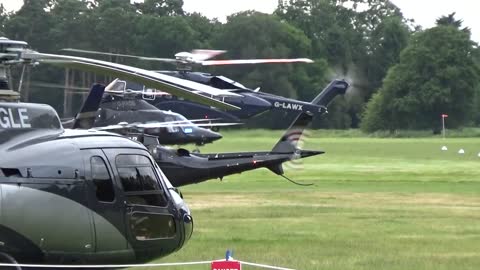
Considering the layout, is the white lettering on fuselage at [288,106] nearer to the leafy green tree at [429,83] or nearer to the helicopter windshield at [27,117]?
the helicopter windshield at [27,117]

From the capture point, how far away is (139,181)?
32.6ft

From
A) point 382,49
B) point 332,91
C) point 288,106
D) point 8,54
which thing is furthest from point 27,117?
point 382,49

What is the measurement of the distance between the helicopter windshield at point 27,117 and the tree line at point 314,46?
19.7 metres

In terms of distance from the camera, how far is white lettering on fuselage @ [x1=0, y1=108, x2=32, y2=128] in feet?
31.6

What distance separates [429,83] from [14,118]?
240ft

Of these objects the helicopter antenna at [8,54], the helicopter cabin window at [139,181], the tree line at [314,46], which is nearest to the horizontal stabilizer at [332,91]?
the tree line at [314,46]

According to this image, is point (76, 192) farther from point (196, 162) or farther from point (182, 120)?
point (182, 120)

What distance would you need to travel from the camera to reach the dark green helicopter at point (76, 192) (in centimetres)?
897

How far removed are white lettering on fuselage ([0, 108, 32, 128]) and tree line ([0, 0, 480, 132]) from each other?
65.1 feet

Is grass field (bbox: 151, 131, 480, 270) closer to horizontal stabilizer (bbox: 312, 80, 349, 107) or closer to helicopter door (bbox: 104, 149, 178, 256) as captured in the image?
horizontal stabilizer (bbox: 312, 80, 349, 107)

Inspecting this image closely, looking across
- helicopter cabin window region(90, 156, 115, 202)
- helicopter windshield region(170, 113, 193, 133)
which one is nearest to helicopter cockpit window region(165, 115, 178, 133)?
helicopter windshield region(170, 113, 193, 133)

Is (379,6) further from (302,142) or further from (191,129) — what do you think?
(302,142)

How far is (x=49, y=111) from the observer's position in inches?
395

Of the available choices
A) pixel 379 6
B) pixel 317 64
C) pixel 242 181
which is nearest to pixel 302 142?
pixel 242 181
